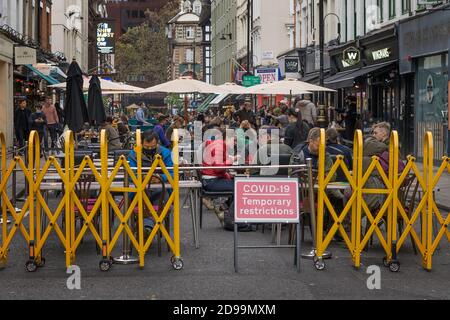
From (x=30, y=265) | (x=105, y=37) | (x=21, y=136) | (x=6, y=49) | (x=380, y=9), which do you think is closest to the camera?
(x=30, y=265)

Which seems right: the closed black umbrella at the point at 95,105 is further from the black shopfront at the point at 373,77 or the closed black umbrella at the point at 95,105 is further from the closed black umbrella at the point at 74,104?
the black shopfront at the point at 373,77

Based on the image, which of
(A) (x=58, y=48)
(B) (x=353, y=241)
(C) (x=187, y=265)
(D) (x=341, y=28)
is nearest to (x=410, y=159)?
(B) (x=353, y=241)

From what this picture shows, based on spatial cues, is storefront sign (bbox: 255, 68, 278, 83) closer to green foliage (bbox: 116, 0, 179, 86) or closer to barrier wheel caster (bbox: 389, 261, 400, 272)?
barrier wheel caster (bbox: 389, 261, 400, 272)

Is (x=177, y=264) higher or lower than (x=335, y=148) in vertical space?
lower

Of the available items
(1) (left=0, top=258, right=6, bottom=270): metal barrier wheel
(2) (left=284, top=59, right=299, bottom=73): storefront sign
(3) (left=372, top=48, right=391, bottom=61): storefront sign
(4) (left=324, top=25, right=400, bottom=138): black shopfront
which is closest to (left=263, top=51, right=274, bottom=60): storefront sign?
(2) (left=284, top=59, right=299, bottom=73): storefront sign

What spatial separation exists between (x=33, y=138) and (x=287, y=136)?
36.8 ft

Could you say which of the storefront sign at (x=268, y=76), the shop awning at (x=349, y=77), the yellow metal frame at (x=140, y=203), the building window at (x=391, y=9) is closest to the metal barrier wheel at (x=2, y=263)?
the yellow metal frame at (x=140, y=203)

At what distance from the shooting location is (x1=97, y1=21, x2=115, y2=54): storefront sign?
10873 centimetres

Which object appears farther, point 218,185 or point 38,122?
point 38,122

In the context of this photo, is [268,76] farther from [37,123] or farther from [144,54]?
[144,54]

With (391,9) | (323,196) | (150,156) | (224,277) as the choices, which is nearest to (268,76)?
(391,9)

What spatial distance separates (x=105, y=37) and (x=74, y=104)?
3537 inches

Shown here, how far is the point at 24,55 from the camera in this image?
3606 cm

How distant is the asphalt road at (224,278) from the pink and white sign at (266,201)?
586mm
